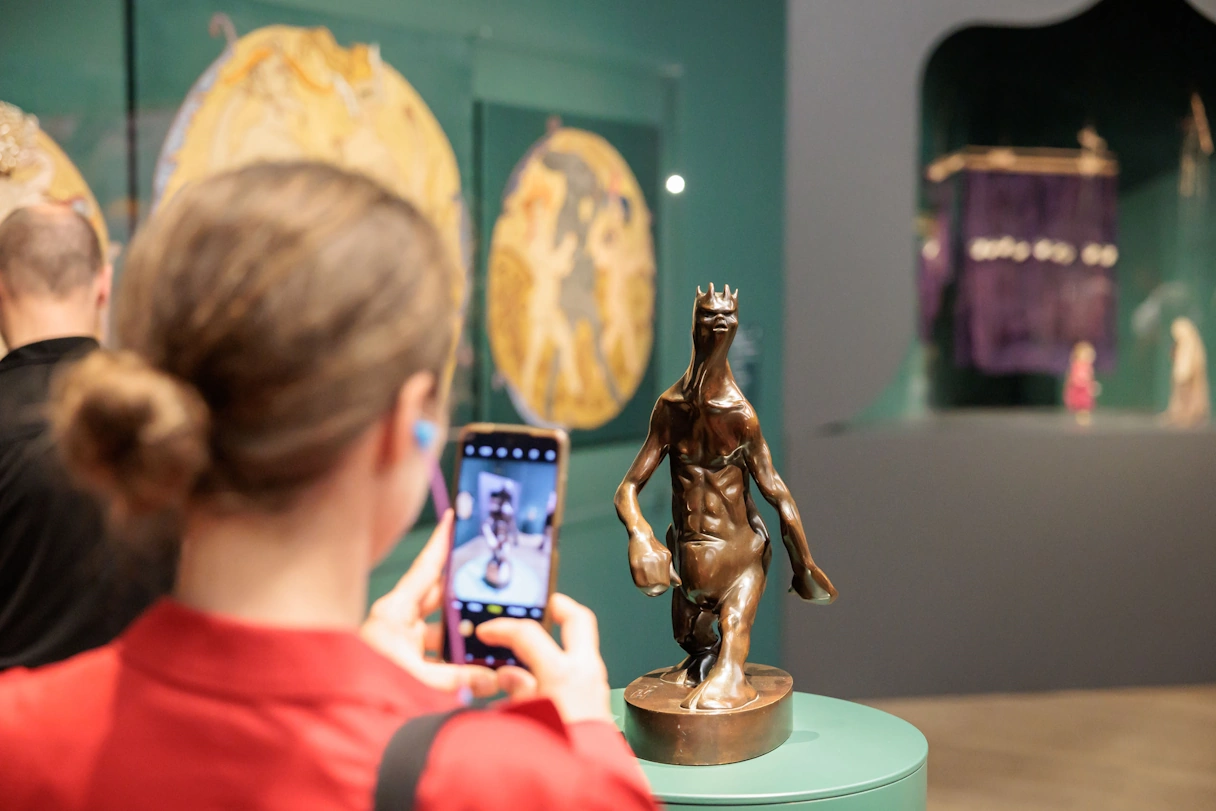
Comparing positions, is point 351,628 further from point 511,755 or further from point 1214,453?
point 1214,453

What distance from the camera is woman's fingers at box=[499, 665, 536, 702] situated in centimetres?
96

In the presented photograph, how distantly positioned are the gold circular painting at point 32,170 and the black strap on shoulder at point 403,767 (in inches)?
76.8

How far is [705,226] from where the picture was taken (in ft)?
14.1

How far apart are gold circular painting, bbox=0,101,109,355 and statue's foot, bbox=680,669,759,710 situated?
1.56m

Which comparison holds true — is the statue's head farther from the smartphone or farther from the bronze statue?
the smartphone

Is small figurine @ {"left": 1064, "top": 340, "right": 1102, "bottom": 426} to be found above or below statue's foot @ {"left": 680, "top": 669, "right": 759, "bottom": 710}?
above

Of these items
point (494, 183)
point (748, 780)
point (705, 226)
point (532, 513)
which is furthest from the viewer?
point (705, 226)

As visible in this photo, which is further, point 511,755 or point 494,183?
point 494,183

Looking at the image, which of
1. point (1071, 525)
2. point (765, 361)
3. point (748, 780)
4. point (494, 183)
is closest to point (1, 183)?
point (494, 183)

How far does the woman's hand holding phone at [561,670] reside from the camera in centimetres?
90

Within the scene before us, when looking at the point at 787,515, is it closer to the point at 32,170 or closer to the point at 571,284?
the point at 32,170

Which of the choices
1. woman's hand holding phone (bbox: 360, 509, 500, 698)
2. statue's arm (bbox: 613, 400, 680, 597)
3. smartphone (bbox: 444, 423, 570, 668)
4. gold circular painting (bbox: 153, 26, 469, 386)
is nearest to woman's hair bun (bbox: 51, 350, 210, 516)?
woman's hand holding phone (bbox: 360, 509, 500, 698)

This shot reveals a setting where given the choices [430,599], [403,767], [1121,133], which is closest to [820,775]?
[430,599]

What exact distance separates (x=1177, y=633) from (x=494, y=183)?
345cm
